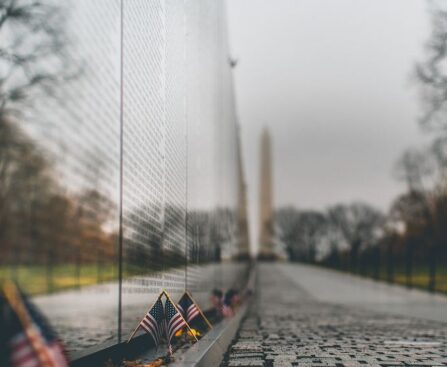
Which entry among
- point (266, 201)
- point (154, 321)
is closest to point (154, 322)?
point (154, 321)

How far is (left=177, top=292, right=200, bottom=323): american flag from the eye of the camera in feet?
27.0

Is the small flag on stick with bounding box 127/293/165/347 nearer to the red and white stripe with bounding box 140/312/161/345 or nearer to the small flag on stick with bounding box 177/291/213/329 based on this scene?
the red and white stripe with bounding box 140/312/161/345

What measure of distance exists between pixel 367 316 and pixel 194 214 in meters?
5.44

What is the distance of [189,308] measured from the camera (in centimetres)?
833

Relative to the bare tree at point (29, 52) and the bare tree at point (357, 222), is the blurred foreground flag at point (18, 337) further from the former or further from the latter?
the bare tree at point (357, 222)

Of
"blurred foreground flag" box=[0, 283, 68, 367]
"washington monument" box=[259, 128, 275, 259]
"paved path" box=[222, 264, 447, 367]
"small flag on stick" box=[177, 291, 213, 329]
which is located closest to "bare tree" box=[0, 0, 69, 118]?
"small flag on stick" box=[177, 291, 213, 329]

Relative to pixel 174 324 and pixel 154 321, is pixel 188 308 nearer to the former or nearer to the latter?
pixel 174 324

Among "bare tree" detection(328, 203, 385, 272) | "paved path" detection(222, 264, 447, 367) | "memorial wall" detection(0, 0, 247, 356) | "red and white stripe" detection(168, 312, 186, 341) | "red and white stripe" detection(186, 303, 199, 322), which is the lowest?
"paved path" detection(222, 264, 447, 367)

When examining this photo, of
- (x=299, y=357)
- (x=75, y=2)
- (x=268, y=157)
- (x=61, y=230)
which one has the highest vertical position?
(x=268, y=157)

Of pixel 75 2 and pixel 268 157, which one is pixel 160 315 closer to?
pixel 75 2

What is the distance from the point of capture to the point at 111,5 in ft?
22.3

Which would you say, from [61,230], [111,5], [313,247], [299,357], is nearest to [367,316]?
[61,230]

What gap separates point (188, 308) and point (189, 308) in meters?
0.14

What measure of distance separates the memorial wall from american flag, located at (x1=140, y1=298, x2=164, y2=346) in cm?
31
